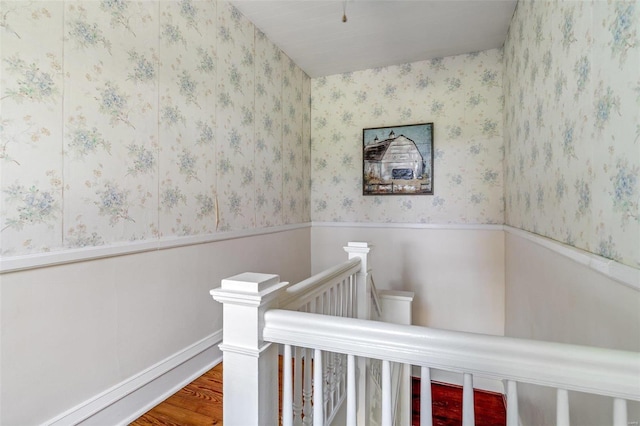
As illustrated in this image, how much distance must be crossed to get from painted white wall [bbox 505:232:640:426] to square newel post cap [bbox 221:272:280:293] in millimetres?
952

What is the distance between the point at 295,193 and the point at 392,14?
65.6 inches

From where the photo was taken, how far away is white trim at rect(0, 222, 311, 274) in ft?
3.45

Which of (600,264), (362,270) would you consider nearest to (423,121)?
(362,270)

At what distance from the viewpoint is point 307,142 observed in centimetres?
325

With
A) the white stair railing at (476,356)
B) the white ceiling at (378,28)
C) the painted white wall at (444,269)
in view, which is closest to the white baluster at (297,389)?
the white stair railing at (476,356)

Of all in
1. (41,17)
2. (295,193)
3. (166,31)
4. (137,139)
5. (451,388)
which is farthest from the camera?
(295,193)

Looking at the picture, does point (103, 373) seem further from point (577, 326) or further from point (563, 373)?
point (577, 326)

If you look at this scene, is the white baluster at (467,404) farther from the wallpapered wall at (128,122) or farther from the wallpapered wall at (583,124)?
the wallpapered wall at (128,122)

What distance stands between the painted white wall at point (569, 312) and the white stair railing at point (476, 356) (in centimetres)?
37

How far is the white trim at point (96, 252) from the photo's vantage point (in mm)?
1053

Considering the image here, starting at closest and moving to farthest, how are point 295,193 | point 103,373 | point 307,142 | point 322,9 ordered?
point 103,373, point 322,9, point 295,193, point 307,142

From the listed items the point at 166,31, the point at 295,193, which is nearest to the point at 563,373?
the point at 166,31

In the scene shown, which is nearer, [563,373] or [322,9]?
[563,373]

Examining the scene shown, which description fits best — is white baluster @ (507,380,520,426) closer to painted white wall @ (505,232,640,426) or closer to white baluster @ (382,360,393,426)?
white baluster @ (382,360,393,426)
